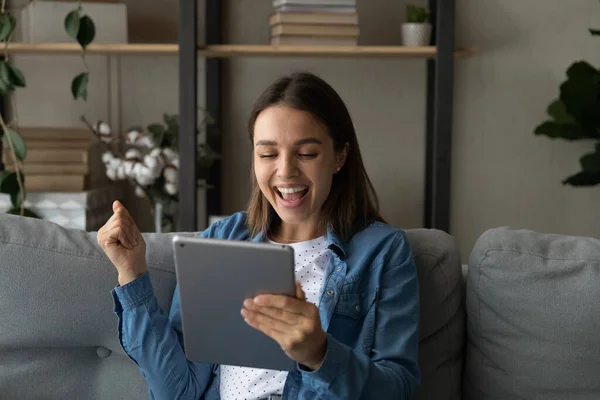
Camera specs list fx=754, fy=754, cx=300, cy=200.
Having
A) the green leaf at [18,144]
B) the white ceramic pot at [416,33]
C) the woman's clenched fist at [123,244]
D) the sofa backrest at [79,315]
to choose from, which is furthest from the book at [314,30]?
the woman's clenched fist at [123,244]

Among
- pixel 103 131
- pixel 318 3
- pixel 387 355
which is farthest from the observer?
pixel 103 131

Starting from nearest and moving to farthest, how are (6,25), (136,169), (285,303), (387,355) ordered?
(285,303)
(387,355)
(6,25)
(136,169)

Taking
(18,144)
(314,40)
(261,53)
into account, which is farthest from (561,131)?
(18,144)

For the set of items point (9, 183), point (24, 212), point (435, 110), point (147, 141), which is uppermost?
point (435, 110)

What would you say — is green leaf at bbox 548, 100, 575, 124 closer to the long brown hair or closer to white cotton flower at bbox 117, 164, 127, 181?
the long brown hair

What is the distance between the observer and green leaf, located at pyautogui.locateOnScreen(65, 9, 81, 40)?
225cm

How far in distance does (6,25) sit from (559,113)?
1886 mm

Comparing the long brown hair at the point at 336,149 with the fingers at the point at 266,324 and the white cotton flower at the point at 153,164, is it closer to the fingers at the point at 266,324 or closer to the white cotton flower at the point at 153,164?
the fingers at the point at 266,324

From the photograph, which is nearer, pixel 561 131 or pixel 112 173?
pixel 112 173

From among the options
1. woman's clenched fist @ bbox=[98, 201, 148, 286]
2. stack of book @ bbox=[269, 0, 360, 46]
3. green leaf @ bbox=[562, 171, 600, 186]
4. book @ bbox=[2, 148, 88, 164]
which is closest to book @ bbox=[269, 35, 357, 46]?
stack of book @ bbox=[269, 0, 360, 46]

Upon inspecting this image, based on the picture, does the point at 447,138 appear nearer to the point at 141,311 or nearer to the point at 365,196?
the point at 365,196

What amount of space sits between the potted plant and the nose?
50.0 inches

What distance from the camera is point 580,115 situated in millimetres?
2541

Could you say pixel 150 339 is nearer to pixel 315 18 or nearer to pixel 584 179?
pixel 315 18
